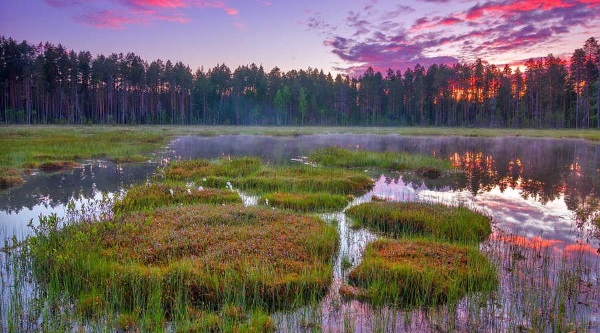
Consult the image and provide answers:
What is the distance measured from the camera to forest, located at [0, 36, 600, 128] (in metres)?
89.4

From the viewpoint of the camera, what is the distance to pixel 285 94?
119m

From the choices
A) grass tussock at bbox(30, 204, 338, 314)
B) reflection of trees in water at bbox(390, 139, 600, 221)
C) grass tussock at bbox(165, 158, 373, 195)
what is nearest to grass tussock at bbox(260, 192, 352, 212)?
grass tussock at bbox(165, 158, 373, 195)

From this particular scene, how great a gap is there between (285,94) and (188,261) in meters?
113

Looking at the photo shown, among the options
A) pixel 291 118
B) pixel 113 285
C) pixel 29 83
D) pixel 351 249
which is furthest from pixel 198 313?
pixel 291 118

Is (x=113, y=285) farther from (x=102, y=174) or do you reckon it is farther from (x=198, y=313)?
(x=102, y=174)

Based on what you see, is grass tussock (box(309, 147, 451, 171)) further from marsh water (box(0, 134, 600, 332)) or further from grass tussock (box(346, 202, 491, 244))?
grass tussock (box(346, 202, 491, 244))

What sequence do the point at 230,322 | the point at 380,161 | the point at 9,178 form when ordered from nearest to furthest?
the point at 230,322, the point at 9,178, the point at 380,161

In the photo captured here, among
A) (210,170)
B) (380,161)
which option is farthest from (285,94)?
(210,170)

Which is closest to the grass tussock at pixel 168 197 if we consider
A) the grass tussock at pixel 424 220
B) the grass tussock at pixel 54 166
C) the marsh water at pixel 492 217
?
the marsh water at pixel 492 217

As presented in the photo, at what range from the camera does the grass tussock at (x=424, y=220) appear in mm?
12531

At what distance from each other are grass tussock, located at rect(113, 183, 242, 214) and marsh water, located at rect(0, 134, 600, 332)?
200 cm

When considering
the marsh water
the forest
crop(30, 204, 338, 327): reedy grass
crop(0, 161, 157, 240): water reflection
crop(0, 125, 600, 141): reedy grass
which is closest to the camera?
the marsh water

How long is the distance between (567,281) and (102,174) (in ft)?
81.7

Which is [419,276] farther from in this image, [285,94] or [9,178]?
[285,94]
